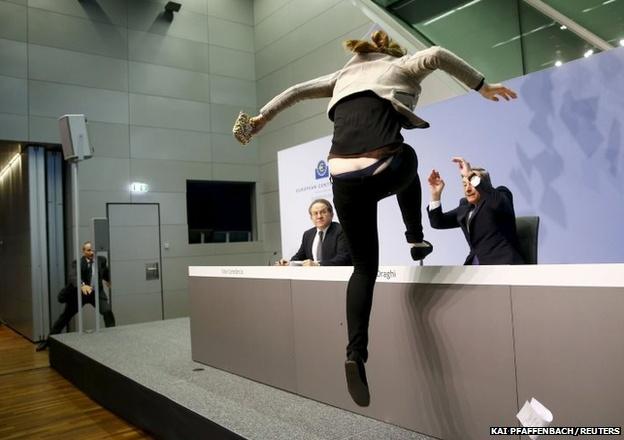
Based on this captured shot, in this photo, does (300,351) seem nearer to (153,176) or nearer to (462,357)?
(462,357)

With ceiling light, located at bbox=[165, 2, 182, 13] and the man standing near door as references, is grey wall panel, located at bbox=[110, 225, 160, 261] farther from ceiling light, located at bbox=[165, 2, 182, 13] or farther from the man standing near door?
ceiling light, located at bbox=[165, 2, 182, 13]

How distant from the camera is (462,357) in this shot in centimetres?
177

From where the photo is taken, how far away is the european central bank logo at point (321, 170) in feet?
18.3

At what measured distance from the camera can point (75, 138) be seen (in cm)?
511

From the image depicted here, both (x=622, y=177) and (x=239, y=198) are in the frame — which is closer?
(x=622, y=177)

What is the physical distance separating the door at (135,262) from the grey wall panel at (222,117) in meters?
1.71

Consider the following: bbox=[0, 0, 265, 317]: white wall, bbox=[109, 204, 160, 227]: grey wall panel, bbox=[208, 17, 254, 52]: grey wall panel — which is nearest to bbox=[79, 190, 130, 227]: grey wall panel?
bbox=[0, 0, 265, 317]: white wall

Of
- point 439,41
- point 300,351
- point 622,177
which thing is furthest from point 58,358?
point 622,177

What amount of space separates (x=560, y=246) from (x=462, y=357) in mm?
2254

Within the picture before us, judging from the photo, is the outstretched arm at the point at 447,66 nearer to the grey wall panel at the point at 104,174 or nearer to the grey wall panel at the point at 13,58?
the grey wall panel at the point at 104,174

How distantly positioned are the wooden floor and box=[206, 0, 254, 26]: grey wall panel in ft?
20.2

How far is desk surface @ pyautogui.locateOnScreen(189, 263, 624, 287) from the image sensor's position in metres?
1.40

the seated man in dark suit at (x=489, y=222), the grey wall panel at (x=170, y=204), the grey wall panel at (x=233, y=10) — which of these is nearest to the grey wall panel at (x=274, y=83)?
the grey wall panel at (x=233, y=10)

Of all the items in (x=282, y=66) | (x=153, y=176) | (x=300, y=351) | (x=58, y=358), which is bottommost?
(x=58, y=358)
